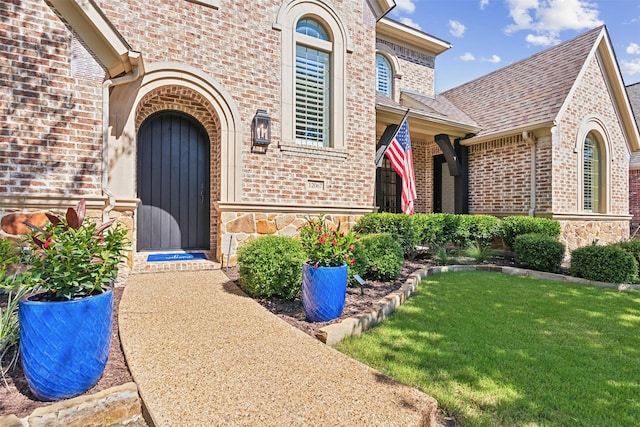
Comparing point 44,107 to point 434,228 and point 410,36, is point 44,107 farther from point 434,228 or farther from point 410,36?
point 410,36

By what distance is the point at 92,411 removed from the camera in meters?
2.00

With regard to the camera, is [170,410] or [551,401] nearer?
[170,410]

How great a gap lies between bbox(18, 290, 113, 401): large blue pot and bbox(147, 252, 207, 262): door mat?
4.10 m

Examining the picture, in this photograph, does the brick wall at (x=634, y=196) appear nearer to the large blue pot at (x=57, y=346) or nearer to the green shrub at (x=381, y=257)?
the green shrub at (x=381, y=257)

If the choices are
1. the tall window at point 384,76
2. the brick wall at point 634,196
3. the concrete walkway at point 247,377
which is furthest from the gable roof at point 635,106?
the concrete walkway at point 247,377

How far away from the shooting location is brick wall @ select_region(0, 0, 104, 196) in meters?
4.33

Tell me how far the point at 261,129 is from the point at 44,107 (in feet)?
11.1

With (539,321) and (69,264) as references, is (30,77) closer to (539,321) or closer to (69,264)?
(69,264)

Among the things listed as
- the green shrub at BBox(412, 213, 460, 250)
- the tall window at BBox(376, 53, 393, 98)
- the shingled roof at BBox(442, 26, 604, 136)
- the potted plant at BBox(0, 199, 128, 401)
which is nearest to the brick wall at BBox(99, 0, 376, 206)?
the green shrub at BBox(412, 213, 460, 250)

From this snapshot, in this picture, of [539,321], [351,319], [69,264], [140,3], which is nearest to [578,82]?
[539,321]

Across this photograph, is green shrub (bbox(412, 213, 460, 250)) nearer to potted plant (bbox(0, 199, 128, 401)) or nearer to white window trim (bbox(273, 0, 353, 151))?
white window trim (bbox(273, 0, 353, 151))

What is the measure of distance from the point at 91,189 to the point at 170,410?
403cm

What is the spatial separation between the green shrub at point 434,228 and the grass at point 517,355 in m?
2.98

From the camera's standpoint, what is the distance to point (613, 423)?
2.17 m
